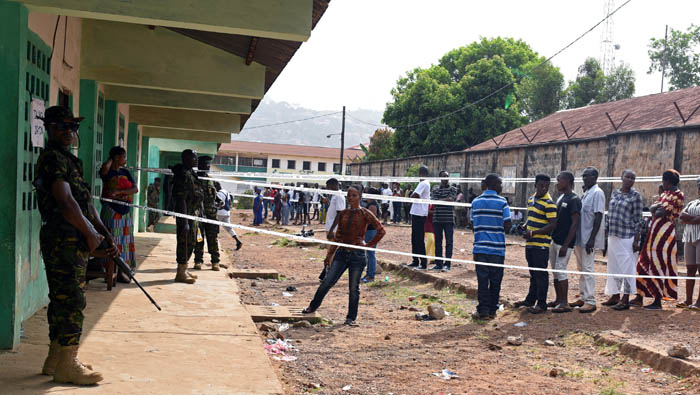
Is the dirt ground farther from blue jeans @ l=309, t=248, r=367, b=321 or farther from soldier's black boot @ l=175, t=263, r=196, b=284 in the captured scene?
soldier's black boot @ l=175, t=263, r=196, b=284

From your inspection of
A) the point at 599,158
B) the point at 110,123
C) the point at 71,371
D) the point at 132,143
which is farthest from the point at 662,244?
the point at 599,158

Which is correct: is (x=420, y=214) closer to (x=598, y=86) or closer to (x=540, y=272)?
(x=540, y=272)

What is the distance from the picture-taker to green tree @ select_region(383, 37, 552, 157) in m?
41.7

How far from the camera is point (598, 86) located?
4056 centimetres

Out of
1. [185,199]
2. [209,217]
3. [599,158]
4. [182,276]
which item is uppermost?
[599,158]

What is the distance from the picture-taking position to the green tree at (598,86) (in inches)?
1570

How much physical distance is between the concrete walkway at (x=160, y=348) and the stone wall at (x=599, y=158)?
43.7ft

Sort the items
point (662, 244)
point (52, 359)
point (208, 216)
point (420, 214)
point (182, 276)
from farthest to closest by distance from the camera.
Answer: point (420, 214) < point (208, 216) < point (182, 276) < point (662, 244) < point (52, 359)

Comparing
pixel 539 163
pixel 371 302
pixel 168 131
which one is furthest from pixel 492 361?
pixel 539 163

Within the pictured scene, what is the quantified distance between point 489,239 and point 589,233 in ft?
4.33

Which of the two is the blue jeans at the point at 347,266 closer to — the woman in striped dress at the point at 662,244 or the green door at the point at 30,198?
the green door at the point at 30,198

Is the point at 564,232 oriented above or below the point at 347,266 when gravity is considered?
above

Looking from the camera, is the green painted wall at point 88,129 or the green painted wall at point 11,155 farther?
the green painted wall at point 88,129

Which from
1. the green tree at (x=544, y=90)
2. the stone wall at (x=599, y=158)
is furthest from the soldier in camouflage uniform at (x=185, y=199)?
the green tree at (x=544, y=90)
